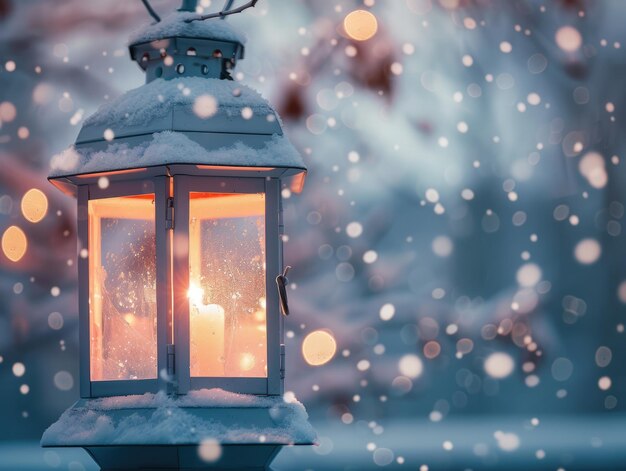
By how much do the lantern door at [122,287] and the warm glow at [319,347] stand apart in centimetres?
194

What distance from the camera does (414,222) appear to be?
146 inches

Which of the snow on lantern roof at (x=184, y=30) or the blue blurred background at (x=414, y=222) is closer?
the snow on lantern roof at (x=184, y=30)

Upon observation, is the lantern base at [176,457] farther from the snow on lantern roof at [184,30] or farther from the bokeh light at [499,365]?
the bokeh light at [499,365]

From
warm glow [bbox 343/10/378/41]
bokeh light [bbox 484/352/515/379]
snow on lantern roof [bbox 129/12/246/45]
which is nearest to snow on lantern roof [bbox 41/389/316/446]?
snow on lantern roof [bbox 129/12/246/45]

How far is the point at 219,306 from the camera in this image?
1.70 m

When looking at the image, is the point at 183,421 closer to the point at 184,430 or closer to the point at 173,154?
the point at 184,430

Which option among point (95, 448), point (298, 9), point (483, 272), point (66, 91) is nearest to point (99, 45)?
point (66, 91)

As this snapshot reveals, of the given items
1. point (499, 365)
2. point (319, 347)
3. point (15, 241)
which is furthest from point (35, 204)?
point (499, 365)

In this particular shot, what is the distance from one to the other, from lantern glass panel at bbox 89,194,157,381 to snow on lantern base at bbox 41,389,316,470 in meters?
0.07

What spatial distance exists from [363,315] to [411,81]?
863 mm

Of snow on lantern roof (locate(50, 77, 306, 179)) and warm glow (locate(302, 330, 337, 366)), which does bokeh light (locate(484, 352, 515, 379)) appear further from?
snow on lantern roof (locate(50, 77, 306, 179))

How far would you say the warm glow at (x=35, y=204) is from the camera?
3.50m

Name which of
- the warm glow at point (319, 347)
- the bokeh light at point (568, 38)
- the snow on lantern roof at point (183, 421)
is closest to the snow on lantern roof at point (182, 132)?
the snow on lantern roof at point (183, 421)

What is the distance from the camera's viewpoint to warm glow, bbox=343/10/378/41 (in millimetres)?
3785
